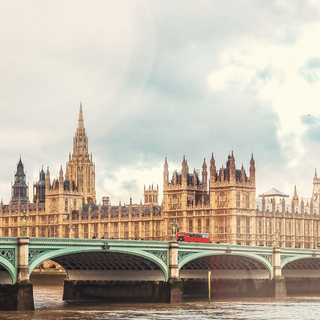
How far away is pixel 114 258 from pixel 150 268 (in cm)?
345

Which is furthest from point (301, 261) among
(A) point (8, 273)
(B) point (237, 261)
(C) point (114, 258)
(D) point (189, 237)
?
(A) point (8, 273)

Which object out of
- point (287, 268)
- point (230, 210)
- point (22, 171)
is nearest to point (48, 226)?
point (22, 171)

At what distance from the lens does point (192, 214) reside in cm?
13525

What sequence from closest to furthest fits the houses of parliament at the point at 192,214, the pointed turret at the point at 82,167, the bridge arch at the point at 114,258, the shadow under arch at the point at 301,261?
the bridge arch at the point at 114,258, the shadow under arch at the point at 301,261, the houses of parliament at the point at 192,214, the pointed turret at the point at 82,167

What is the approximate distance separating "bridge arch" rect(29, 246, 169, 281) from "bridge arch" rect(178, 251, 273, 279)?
3247 mm

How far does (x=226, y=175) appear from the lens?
13162 cm

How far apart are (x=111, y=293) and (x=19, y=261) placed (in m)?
16.2

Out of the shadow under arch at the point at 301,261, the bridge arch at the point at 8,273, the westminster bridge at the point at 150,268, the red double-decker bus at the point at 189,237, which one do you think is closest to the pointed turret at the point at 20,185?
the red double-decker bus at the point at 189,237

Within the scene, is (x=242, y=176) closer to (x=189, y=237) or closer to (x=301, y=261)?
(x=189, y=237)

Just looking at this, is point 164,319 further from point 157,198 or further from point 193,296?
point 157,198

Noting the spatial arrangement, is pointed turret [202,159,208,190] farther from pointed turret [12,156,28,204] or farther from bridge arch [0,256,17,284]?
bridge arch [0,256,17,284]

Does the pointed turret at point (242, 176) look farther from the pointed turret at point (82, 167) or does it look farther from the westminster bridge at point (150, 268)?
the pointed turret at point (82, 167)

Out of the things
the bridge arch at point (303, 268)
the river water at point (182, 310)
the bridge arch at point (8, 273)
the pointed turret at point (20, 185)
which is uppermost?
the pointed turret at point (20, 185)

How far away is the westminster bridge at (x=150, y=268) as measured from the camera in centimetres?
7019
